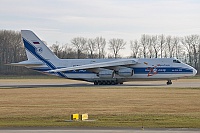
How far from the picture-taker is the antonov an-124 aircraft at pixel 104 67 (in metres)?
57.9

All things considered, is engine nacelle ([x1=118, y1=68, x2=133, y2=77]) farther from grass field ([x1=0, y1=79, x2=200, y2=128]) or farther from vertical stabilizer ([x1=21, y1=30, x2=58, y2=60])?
grass field ([x1=0, y1=79, x2=200, y2=128])

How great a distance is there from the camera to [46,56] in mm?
61000

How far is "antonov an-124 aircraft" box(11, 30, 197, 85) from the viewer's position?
5794cm

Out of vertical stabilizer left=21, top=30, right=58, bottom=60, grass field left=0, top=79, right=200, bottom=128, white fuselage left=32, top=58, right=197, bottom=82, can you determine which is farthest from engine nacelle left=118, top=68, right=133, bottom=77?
grass field left=0, top=79, right=200, bottom=128

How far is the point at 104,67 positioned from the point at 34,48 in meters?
9.33

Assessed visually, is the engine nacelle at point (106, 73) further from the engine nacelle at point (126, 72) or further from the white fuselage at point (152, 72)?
the engine nacelle at point (126, 72)

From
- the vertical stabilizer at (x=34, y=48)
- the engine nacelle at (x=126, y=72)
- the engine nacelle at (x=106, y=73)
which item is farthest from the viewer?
the vertical stabilizer at (x=34, y=48)

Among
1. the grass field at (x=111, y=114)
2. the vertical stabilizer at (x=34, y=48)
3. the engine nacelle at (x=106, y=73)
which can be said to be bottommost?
the grass field at (x=111, y=114)

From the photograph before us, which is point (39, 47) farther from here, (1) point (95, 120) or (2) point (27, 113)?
(1) point (95, 120)

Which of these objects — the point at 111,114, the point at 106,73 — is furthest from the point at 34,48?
the point at 111,114

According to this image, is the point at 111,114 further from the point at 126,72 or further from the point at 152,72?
the point at 152,72

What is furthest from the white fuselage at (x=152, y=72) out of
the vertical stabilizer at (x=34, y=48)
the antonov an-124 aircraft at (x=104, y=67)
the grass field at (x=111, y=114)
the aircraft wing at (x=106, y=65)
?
the grass field at (x=111, y=114)

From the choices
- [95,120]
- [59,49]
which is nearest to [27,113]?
[95,120]

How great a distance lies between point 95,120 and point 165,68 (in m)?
37.6
